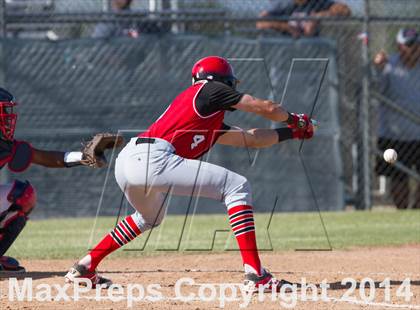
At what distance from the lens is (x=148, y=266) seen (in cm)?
818

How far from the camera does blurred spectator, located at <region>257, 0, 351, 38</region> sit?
44.4 feet

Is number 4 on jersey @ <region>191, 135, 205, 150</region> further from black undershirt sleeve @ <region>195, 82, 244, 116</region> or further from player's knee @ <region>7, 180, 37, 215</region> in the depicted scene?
player's knee @ <region>7, 180, 37, 215</region>

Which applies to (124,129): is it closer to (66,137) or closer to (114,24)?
(66,137)

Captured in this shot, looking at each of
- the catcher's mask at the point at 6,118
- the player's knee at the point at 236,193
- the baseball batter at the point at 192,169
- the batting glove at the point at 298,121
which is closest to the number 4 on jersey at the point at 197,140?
the baseball batter at the point at 192,169

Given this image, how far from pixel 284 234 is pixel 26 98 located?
448 centimetres

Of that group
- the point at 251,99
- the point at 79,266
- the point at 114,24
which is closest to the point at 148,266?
the point at 79,266

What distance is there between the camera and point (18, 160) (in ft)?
23.3

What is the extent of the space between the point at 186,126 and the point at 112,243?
1091 mm

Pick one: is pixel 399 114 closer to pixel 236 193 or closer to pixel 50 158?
pixel 236 193

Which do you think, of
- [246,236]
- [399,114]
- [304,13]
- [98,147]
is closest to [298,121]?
[246,236]

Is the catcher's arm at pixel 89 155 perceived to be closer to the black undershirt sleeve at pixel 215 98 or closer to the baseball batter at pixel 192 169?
the baseball batter at pixel 192 169

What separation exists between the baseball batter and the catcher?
21 centimetres

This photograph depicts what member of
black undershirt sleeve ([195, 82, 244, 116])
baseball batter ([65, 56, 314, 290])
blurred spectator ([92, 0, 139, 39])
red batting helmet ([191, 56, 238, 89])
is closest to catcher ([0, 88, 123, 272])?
baseball batter ([65, 56, 314, 290])

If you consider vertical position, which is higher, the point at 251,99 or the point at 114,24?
the point at 114,24
